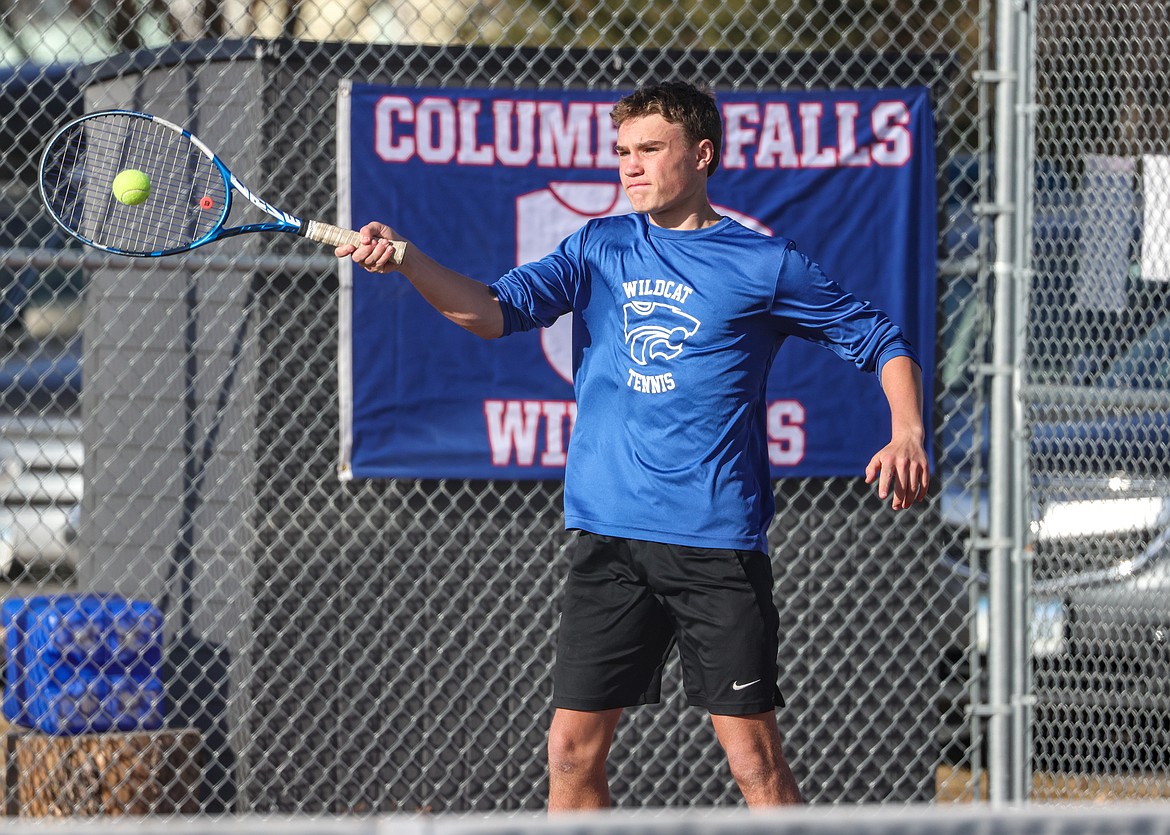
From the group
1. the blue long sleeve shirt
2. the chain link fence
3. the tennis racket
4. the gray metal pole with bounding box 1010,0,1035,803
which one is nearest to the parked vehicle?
the chain link fence

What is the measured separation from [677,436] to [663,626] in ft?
1.65

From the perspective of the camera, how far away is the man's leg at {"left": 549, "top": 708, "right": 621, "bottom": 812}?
3256mm

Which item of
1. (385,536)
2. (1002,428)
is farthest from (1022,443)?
(385,536)

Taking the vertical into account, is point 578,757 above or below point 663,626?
below

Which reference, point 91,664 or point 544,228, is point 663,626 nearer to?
point 544,228

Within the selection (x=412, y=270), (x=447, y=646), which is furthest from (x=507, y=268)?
(x=412, y=270)

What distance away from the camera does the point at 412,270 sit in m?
3.04

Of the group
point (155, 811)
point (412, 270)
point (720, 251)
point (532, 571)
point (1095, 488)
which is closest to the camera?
point (412, 270)

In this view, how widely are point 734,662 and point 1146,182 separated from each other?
282 cm

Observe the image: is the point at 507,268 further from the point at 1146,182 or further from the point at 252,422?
the point at 1146,182

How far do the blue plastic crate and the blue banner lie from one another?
956mm

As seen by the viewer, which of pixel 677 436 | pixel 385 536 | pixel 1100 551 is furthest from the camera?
pixel 1100 551

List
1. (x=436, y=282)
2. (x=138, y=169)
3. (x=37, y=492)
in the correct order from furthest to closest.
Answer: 1. (x=37, y=492)
2. (x=138, y=169)
3. (x=436, y=282)

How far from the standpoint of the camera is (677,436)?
10.5ft
